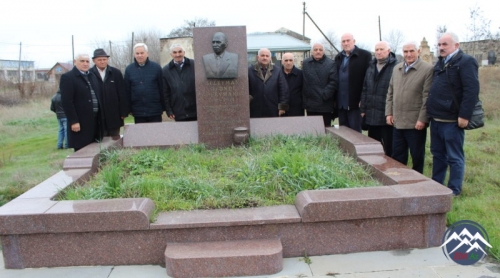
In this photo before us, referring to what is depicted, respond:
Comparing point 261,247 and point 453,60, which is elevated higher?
point 453,60

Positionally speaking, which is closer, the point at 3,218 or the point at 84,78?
the point at 3,218

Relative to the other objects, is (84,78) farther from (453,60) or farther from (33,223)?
(453,60)

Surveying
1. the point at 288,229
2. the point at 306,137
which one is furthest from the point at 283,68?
the point at 288,229

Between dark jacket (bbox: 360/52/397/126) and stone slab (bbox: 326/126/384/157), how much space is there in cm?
32

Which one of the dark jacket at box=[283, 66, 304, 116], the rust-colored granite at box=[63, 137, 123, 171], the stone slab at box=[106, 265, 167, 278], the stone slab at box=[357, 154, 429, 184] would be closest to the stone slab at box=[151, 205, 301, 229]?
the stone slab at box=[106, 265, 167, 278]

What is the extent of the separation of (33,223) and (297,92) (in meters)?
4.22

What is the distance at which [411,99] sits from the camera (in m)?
4.86

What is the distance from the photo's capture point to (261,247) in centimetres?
321

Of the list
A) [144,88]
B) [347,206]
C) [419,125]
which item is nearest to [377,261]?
[347,206]

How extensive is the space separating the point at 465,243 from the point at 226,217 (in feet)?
6.08

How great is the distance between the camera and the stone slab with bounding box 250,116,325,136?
19.7 feet

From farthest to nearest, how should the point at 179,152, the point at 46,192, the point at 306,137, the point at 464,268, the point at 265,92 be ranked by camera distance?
the point at 265,92 → the point at 306,137 → the point at 179,152 → the point at 46,192 → the point at 464,268

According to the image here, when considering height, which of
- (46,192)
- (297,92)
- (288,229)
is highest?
(297,92)

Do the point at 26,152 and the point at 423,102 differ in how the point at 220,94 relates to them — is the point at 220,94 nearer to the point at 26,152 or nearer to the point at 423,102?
the point at 423,102
